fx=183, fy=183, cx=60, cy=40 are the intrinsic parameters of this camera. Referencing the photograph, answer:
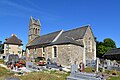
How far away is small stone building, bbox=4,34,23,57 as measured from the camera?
49750 millimetres

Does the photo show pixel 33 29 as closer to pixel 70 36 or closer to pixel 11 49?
pixel 11 49

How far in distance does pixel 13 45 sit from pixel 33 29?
7.39 meters

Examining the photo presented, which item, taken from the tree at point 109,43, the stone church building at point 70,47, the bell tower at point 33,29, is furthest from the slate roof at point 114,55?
the tree at point 109,43

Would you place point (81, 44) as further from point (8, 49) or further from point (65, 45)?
point (8, 49)

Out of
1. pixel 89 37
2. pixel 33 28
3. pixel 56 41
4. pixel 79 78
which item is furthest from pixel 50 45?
pixel 79 78

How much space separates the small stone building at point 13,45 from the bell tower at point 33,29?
146 inches

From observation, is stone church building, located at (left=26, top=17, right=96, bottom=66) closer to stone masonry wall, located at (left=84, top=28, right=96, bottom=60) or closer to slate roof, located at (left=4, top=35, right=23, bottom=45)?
stone masonry wall, located at (left=84, top=28, right=96, bottom=60)

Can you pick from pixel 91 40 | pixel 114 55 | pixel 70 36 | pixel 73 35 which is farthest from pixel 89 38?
pixel 114 55

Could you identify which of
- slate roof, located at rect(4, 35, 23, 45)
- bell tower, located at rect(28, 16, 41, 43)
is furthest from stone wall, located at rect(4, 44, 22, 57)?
bell tower, located at rect(28, 16, 41, 43)

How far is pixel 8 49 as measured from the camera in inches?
1962

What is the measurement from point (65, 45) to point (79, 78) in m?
21.3

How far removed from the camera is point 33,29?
53.1 m

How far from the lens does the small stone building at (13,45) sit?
163ft

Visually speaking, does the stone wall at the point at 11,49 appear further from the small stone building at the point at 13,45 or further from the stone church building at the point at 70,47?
the stone church building at the point at 70,47
